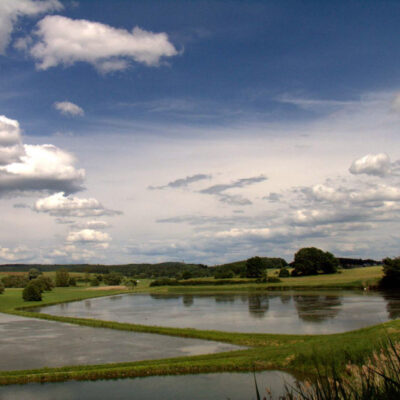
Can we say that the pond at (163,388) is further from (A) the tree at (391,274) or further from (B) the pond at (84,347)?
(A) the tree at (391,274)

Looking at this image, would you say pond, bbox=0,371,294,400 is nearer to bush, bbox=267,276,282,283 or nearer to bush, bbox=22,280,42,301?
bush, bbox=22,280,42,301

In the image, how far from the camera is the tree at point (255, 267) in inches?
5074

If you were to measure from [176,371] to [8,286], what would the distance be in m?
140

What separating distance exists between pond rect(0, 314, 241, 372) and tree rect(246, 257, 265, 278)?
288 ft

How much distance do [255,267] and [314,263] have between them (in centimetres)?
1814

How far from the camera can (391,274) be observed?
292 feet

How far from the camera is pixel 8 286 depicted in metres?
146

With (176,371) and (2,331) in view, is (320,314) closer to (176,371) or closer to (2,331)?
(176,371)

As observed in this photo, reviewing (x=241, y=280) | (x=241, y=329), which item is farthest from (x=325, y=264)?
(x=241, y=329)

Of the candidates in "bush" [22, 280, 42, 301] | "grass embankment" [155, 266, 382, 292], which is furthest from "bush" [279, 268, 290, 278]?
"bush" [22, 280, 42, 301]

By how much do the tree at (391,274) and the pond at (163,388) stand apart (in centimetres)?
7420

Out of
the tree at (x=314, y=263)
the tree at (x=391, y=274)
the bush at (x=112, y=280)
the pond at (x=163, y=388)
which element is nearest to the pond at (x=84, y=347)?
the pond at (x=163, y=388)

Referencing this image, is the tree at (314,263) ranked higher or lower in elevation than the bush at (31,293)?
higher

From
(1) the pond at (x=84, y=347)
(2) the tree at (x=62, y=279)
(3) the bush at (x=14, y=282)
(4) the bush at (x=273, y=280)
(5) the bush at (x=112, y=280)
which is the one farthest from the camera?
(5) the bush at (x=112, y=280)
